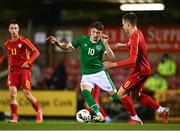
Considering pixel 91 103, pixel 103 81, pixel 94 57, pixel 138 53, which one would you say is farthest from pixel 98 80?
pixel 138 53

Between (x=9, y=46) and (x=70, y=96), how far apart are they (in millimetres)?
6677

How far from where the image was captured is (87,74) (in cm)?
1382

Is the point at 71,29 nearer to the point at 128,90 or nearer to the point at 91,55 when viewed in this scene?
the point at 91,55

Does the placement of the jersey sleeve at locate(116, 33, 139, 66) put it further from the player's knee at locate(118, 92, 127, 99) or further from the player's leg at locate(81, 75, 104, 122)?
the player's leg at locate(81, 75, 104, 122)

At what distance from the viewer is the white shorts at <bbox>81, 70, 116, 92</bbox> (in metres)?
13.7

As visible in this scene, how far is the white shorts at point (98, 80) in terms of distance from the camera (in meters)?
13.7

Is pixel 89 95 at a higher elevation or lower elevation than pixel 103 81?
lower

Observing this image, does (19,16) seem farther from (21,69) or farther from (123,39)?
(21,69)

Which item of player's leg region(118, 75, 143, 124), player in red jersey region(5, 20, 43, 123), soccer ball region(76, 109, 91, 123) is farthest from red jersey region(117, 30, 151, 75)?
player in red jersey region(5, 20, 43, 123)

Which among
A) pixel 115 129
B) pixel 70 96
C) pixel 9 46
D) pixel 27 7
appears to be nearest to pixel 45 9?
pixel 27 7

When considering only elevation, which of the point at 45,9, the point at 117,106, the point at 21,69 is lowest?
the point at 117,106

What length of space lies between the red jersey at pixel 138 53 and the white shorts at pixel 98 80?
721 millimetres

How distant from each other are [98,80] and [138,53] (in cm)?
103

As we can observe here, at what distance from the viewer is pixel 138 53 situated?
13.3 m
